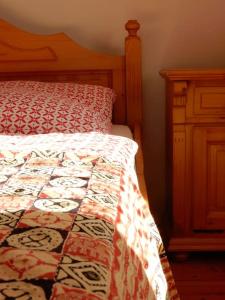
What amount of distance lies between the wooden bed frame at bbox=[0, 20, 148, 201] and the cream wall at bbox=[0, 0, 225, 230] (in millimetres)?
137

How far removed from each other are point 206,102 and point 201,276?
2.41 feet

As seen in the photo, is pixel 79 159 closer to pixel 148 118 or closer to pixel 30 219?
pixel 30 219

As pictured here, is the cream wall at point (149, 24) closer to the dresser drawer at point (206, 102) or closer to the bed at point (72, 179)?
the bed at point (72, 179)

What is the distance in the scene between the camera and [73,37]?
230cm

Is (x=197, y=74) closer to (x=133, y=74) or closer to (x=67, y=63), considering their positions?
(x=133, y=74)

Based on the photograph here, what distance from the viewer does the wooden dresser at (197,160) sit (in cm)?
192

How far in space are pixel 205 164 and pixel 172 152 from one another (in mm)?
150

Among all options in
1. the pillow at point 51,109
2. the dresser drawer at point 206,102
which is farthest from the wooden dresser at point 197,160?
the pillow at point 51,109


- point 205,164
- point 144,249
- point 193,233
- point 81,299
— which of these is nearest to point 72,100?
point 205,164

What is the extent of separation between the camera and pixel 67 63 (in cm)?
219

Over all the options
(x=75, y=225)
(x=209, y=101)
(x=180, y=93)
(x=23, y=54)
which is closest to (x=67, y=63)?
(x=23, y=54)

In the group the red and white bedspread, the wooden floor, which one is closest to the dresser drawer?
the red and white bedspread

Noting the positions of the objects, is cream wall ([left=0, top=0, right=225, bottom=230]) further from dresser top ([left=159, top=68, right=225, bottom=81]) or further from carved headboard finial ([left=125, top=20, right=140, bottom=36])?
dresser top ([left=159, top=68, right=225, bottom=81])

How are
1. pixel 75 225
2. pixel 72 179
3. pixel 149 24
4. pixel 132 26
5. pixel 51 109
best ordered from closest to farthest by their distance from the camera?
pixel 75 225 → pixel 72 179 → pixel 51 109 → pixel 132 26 → pixel 149 24
